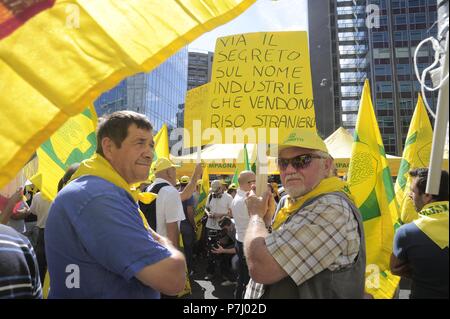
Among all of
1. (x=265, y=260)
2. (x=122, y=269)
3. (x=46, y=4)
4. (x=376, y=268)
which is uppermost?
(x=46, y=4)

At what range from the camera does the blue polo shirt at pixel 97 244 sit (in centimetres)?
136

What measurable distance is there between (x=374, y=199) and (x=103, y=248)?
3.22 m

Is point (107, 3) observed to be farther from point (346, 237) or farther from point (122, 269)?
point (346, 237)

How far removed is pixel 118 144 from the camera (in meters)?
1.79

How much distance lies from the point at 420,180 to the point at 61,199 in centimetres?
254

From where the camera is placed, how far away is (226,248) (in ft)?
22.0

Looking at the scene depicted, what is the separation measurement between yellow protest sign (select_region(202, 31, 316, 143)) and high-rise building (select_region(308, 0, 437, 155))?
170ft

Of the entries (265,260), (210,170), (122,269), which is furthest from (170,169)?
(210,170)

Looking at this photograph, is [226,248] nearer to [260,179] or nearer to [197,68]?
[260,179]

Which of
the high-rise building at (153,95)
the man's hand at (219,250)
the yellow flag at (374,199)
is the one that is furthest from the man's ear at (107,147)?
the high-rise building at (153,95)

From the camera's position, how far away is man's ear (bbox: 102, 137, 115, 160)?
177cm

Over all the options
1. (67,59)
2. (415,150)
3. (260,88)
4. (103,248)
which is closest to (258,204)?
(103,248)

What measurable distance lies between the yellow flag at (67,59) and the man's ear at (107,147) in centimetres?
69

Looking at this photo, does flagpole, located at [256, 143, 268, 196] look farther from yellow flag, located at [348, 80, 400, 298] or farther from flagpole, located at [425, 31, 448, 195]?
yellow flag, located at [348, 80, 400, 298]
